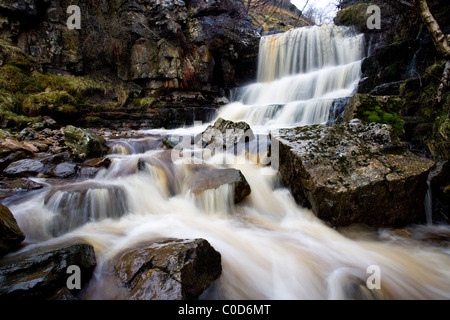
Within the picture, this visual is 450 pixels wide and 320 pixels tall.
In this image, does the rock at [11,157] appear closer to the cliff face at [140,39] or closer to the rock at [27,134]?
the rock at [27,134]

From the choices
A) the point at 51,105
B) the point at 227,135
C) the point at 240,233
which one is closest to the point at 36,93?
the point at 51,105

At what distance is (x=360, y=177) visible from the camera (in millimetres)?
3082

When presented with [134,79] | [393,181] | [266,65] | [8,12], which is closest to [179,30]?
[134,79]

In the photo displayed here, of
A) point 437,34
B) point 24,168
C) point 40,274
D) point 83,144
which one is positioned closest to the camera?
point 40,274

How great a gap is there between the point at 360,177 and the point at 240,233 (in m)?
1.85

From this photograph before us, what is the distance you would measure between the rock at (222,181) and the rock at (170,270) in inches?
63.1

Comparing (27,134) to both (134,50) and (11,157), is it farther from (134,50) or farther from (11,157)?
(134,50)

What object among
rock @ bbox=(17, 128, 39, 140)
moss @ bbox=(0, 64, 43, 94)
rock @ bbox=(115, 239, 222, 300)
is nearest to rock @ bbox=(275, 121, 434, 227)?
rock @ bbox=(115, 239, 222, 300)

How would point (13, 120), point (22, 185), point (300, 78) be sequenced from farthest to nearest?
point (300, 78)
point (13, 120)
point (22, 185)

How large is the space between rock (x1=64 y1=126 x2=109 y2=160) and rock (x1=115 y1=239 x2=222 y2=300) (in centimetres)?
349

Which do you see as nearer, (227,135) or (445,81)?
(445,81)

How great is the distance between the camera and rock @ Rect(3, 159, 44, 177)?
12.8 ft

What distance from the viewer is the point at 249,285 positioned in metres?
2.14

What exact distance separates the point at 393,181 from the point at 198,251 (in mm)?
2741
